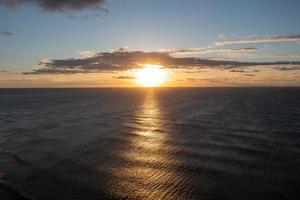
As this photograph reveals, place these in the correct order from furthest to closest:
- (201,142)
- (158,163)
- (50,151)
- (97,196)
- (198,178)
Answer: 1. (201,142)
2. (50,151)
3. (158,163)
4. (198,178)
5. (97,196)

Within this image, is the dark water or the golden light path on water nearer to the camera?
the golden light path on water

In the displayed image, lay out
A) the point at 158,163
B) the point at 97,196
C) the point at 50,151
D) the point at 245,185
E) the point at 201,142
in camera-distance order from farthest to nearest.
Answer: the point at 201,142, the point at 50,151, the point at 158,163, the point at 245,185, the point at 97,196

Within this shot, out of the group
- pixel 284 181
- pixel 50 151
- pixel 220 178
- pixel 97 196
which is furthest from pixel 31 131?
pixel 284 181

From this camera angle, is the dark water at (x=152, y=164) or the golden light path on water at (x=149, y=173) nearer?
the golden light path on water at (x=149, y=173)

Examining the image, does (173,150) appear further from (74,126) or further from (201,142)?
(74,126)

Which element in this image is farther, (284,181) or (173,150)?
A: (173,150)

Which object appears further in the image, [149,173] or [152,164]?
[152,164]

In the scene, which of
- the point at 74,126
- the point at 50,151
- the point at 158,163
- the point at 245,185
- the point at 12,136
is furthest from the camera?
the point at 74,126

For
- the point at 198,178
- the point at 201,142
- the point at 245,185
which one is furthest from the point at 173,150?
the point at 245,185

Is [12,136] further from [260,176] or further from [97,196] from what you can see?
[260,176]
